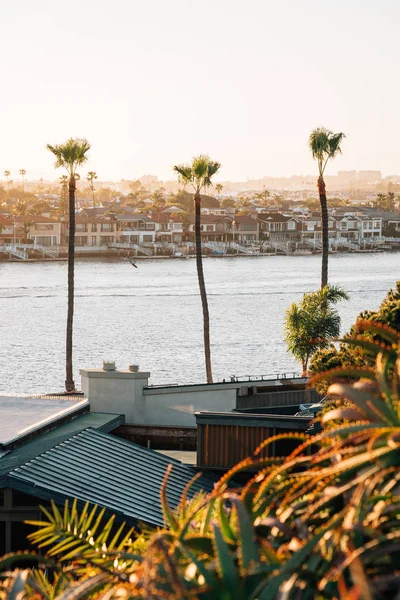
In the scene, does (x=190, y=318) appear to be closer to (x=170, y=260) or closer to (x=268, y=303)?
(x=268, y=303)

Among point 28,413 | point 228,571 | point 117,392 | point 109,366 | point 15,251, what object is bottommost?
point 15,251

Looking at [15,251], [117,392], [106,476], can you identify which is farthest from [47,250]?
[106,476]

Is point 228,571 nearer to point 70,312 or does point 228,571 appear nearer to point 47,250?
point 70,312

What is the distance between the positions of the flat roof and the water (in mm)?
32071

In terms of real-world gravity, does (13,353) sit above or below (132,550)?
below

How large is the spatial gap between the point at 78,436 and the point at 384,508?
14919mm

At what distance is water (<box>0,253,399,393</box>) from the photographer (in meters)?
63.9

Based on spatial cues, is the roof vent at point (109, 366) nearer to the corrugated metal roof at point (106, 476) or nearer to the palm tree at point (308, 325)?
the corrugated metal roof at point (106, 476)

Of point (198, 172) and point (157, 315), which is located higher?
point (198, 172)

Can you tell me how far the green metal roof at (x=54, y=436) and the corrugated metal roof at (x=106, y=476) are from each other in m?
0.14

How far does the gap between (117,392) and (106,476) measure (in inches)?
227

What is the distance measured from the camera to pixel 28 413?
800 inches

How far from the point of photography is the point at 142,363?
6531 centimetres

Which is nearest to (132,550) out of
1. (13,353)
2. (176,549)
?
(176,549)
